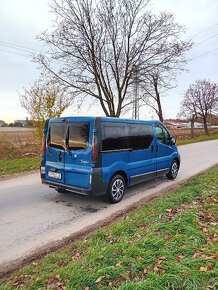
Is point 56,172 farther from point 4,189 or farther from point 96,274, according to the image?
point 96,274

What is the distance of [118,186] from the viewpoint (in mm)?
6453

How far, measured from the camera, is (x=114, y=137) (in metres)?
6.21

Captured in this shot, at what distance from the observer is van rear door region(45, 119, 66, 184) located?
6238 millimetres

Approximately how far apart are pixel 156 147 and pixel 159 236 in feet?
13.7

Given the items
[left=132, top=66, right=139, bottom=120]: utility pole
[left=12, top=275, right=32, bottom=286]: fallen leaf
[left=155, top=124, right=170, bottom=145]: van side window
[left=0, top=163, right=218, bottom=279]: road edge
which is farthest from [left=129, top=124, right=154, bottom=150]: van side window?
[left=132, top=66, right=139, bottom=120]: utility pole

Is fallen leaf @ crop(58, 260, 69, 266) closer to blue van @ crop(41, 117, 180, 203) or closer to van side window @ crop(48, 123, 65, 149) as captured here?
blue van @ crop(41, 117, 180, 203)

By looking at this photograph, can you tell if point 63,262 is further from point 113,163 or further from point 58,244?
point 113,163

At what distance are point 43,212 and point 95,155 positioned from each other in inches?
64.7

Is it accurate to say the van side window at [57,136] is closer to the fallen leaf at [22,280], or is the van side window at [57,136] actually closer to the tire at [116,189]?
the tire at [116,189]

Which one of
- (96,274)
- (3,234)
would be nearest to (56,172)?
(3,234)

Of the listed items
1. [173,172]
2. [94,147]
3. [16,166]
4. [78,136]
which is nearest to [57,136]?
[78,136]

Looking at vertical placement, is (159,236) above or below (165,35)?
below

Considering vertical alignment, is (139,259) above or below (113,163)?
below

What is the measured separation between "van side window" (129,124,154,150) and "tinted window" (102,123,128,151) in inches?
12.4
